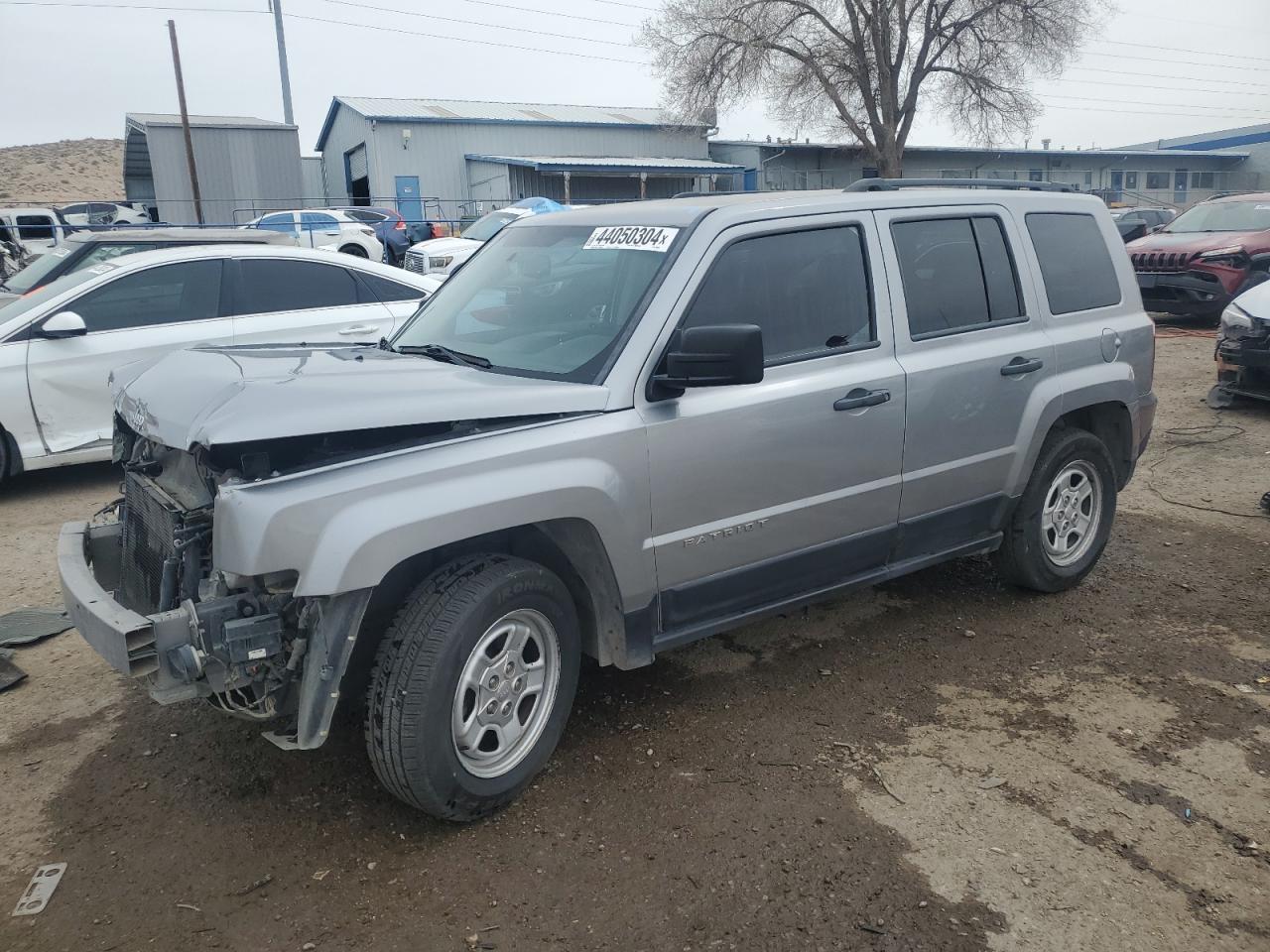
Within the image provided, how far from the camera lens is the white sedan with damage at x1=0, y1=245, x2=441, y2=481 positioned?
6809 mm

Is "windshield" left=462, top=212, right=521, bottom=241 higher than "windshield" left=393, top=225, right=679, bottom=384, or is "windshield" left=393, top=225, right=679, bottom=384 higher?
"windshield" left=462, top=212, right=521, bottom=241

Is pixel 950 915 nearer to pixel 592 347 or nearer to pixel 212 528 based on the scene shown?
pixel 592 347

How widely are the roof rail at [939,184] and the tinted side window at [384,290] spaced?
4.33 metres

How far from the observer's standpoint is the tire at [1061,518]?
15.6ft

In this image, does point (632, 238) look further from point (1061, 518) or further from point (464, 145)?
point (464, 145)

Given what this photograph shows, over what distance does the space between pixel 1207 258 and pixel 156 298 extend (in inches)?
485

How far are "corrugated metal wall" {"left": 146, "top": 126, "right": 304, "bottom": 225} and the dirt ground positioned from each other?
104ft

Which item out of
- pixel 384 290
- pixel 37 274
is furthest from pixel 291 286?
pixel 37 274

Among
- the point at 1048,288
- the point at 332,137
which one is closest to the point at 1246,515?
the point at 1048,288

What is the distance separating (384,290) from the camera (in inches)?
315

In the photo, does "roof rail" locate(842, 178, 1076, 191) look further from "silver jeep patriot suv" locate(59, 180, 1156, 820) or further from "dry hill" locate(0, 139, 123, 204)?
"dry hill" locate(0, 139, 123, 204)

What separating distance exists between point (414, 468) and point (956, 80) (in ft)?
130

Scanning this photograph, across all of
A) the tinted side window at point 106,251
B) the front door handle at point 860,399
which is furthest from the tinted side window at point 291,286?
the front door handle at point 860,399

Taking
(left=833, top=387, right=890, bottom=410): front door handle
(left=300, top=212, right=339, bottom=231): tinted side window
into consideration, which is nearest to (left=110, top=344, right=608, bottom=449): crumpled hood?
(left=833, top=387, right=890, bottom=410): front door handle
